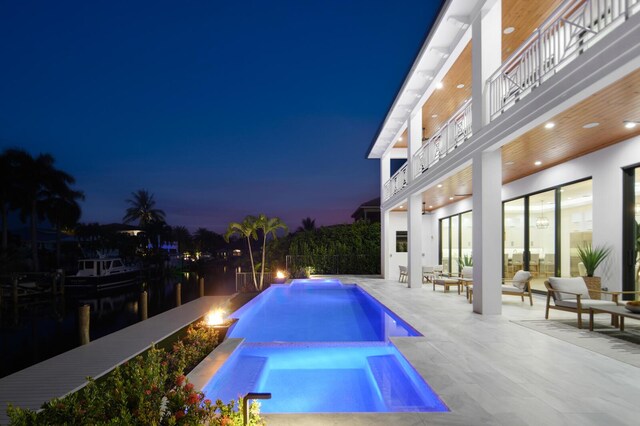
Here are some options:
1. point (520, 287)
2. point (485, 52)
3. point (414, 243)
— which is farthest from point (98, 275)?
point (485, 52)

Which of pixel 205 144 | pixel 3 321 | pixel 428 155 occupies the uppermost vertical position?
pixel 205 144

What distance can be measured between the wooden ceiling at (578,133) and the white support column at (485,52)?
81cm

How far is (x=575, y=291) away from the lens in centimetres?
657

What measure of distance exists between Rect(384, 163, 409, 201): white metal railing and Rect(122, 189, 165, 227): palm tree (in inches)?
1620

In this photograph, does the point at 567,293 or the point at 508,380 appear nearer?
the point at 508,380

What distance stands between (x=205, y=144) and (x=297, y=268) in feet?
120

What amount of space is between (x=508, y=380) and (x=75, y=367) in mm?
6161

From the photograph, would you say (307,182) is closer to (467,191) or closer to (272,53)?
(272,53)

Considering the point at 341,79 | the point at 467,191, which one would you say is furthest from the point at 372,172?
the point at 467,191

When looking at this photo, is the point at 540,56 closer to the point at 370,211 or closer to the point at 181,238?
the point at 370,211

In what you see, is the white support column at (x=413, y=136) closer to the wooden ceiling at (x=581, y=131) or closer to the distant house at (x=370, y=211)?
the wooden ceiling at (x=581, y=131)

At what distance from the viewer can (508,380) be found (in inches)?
142

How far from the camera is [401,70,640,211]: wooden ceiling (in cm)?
498

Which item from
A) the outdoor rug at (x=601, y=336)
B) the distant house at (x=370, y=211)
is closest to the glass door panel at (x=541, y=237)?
the outdoor rug at (x=601, y=336)
